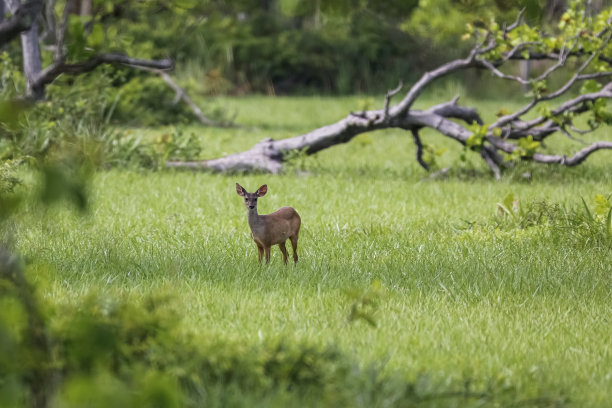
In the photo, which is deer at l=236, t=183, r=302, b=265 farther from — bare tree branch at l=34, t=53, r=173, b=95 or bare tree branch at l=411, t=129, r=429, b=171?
bare tree branch at l=411, t=129, r=429, b=171

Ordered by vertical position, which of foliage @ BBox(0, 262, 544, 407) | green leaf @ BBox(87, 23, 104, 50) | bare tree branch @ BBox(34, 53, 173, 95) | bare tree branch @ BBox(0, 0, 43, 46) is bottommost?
foliage @ BBox(0, 262, 544, 407)

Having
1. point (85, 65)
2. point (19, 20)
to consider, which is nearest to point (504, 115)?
point (85, 65)

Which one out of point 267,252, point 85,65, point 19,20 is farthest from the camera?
point 267,252

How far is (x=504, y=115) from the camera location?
10.0 metres

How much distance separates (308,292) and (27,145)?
18.7ft

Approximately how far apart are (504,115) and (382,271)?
4.94m

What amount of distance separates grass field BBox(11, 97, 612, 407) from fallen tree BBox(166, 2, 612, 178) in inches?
13.6

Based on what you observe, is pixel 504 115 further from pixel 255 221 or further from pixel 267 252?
pixel 255 221

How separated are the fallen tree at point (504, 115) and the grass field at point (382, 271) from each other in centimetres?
35

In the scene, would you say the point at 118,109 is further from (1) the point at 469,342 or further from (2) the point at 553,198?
(1) the point at 469,342

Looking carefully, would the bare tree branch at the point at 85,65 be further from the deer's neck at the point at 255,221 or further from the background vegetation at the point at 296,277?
the deer's neck at the point at 255,221

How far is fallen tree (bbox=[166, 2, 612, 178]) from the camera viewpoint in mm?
9445

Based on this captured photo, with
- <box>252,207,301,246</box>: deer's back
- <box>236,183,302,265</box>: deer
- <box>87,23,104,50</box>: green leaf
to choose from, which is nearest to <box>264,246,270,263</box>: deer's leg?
<box>236,183,302,265</box>: deer

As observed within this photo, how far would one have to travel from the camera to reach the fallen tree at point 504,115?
9.45m
